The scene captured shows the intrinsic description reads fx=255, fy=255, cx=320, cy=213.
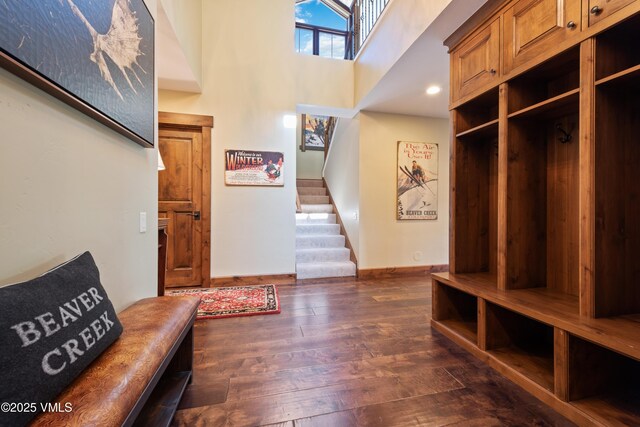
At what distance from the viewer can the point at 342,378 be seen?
1.56 metres

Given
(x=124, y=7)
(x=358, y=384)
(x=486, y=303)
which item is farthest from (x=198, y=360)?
(x=124, y=7)

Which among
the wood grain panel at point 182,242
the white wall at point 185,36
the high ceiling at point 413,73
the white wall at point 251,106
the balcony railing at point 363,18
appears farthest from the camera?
the white wall at point 251,106

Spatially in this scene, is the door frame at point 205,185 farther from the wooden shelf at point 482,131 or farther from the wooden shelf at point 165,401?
the wooden shelf at point 482,131

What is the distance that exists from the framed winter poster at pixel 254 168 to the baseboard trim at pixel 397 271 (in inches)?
72.6

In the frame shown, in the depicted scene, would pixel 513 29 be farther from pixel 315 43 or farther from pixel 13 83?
pixel 315 43

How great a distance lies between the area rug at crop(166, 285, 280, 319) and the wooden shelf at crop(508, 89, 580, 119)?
101 inches

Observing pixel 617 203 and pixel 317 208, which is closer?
pixel 617 203

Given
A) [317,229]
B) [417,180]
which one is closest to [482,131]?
[417,180]

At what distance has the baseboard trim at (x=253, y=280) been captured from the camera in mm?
3451

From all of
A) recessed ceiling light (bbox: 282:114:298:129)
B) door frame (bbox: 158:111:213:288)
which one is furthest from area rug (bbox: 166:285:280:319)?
recessed ceiling light (bbox: 282:114:298:129)

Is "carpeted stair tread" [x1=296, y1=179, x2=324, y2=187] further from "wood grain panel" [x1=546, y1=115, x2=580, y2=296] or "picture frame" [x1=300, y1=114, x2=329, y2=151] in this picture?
"wood grain panel" [x1=546, y1=115, x2=580, y2=296]

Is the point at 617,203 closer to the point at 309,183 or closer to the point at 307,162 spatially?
the point at 309,183

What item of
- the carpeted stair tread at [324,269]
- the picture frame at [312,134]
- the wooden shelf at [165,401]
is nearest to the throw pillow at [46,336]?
the wooden shelf at [165,401]

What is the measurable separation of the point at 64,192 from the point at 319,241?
3.48 m
